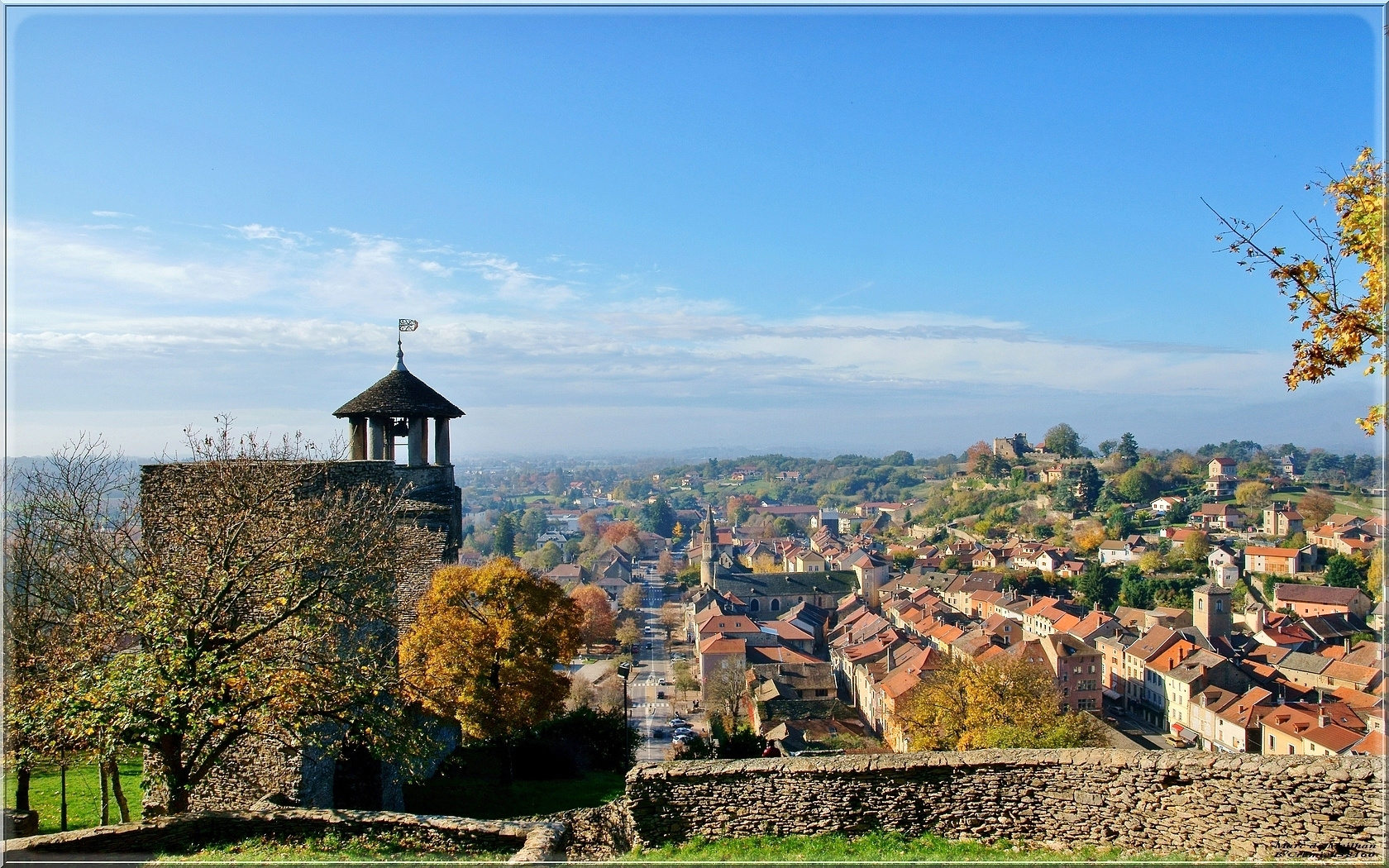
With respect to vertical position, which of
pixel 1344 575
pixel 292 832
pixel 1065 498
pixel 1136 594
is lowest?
pixel 1136 594

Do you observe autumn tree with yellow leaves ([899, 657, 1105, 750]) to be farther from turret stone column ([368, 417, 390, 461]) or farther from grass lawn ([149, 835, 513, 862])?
grass lawn ([149, 835, 513, 862])

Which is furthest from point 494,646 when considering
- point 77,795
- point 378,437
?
point 77,795

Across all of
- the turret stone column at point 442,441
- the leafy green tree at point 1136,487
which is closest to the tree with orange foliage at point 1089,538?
the leafy green tree at point 1136,487

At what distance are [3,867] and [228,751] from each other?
2.71 metres

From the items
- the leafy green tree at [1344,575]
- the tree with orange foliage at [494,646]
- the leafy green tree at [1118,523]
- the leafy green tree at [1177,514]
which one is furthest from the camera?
the leafy green tree at [1177,514]

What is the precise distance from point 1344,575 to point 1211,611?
Result: 17206mm

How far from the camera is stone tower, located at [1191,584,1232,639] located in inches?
2062

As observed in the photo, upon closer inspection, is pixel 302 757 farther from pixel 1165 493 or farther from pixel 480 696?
pixel 1165 493

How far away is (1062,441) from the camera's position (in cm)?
12938

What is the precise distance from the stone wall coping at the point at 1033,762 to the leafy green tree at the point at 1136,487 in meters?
111

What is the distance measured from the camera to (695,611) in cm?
6706

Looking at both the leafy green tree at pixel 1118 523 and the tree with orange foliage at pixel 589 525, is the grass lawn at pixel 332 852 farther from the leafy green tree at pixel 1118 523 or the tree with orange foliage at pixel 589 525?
the tree with orange foliage at pixel 589 525

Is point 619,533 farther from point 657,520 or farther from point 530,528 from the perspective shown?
→ point 657,520

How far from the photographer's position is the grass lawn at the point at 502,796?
1102 centimetres
